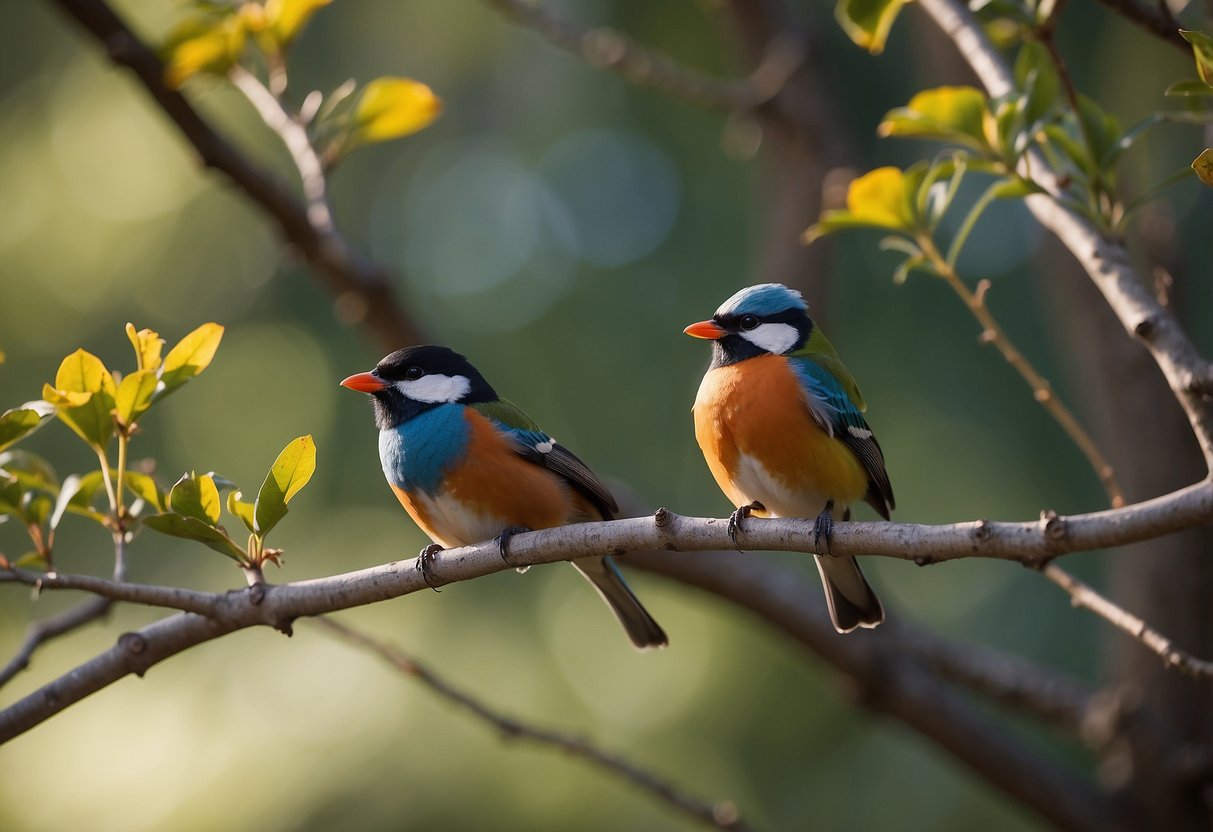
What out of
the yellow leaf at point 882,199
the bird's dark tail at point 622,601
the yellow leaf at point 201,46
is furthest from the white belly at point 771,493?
the yellow leaf at point 201,46

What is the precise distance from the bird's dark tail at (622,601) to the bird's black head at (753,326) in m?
0.85

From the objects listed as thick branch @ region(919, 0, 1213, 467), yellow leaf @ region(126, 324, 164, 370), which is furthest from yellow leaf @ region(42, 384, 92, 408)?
thick branch @ region(919, 0, 1213, 467)


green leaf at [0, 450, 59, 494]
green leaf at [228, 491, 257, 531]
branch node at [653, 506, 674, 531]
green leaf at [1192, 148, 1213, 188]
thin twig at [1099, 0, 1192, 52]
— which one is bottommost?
green leaf at [0, 450, 59, 494]

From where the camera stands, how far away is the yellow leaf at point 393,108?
4496 mm

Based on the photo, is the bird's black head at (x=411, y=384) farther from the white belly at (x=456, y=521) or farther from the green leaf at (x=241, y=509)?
the green leaf at (x=241, y=509)

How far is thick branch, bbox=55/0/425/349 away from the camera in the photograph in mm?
4844

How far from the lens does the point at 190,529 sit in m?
2.95

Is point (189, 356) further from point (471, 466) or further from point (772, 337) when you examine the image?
point (772, 337)

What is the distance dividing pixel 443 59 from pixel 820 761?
19.1 ft

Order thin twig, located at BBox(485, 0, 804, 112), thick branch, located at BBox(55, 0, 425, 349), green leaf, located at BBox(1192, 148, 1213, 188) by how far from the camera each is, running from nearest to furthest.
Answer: green leaf, located at BBox(1192, 148, 1213, 188) → thick branch, located at BBox(55, 0, 425, 349) → thin twig, located at BBox(485, 0, 804, 112)

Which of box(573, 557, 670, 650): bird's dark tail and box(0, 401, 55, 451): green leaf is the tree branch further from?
box(573, 557, 670, 650): bird's dark tail

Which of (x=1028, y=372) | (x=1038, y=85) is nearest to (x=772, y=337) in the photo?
(x=1028, y=372)

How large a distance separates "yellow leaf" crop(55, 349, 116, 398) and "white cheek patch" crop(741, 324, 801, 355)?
215cm

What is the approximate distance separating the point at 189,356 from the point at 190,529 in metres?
0.46
